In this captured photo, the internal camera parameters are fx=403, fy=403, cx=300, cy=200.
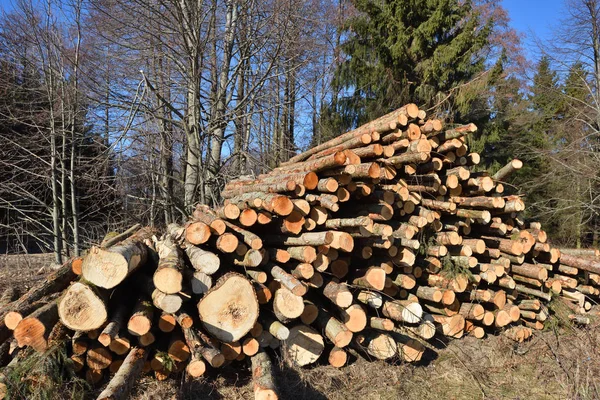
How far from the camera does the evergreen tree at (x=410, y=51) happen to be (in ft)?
38.7

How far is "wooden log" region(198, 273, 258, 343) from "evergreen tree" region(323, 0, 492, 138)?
31.9 ft

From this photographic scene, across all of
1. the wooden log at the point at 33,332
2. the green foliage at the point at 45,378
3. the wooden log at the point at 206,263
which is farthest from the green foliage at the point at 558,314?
the wooden log at the point at 33,332

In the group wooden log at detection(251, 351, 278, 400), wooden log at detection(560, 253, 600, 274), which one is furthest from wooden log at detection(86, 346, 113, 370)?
wooden log at detection(560, 253, 600, 274)

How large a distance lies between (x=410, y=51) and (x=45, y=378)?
39.2 ft

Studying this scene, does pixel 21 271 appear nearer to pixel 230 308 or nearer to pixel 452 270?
pixel 230 308

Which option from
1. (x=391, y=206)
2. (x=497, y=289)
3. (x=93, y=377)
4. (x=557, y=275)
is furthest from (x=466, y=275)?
(x=93, y=377)

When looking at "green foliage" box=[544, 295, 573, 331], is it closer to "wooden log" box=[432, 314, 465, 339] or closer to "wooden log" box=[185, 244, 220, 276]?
"wooden log" box=[432, 314, 465, 339]

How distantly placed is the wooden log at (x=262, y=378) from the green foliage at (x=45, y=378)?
1.40 meters

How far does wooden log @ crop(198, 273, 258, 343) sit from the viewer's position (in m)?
3.50

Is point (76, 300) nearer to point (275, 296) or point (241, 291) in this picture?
point (241, 291)

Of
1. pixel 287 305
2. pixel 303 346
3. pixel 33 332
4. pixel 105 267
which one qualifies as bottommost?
pixel 303 346

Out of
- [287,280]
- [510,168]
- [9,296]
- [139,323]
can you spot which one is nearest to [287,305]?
[287,280]

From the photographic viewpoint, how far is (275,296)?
12.5 feet

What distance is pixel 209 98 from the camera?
8961 millimetres
